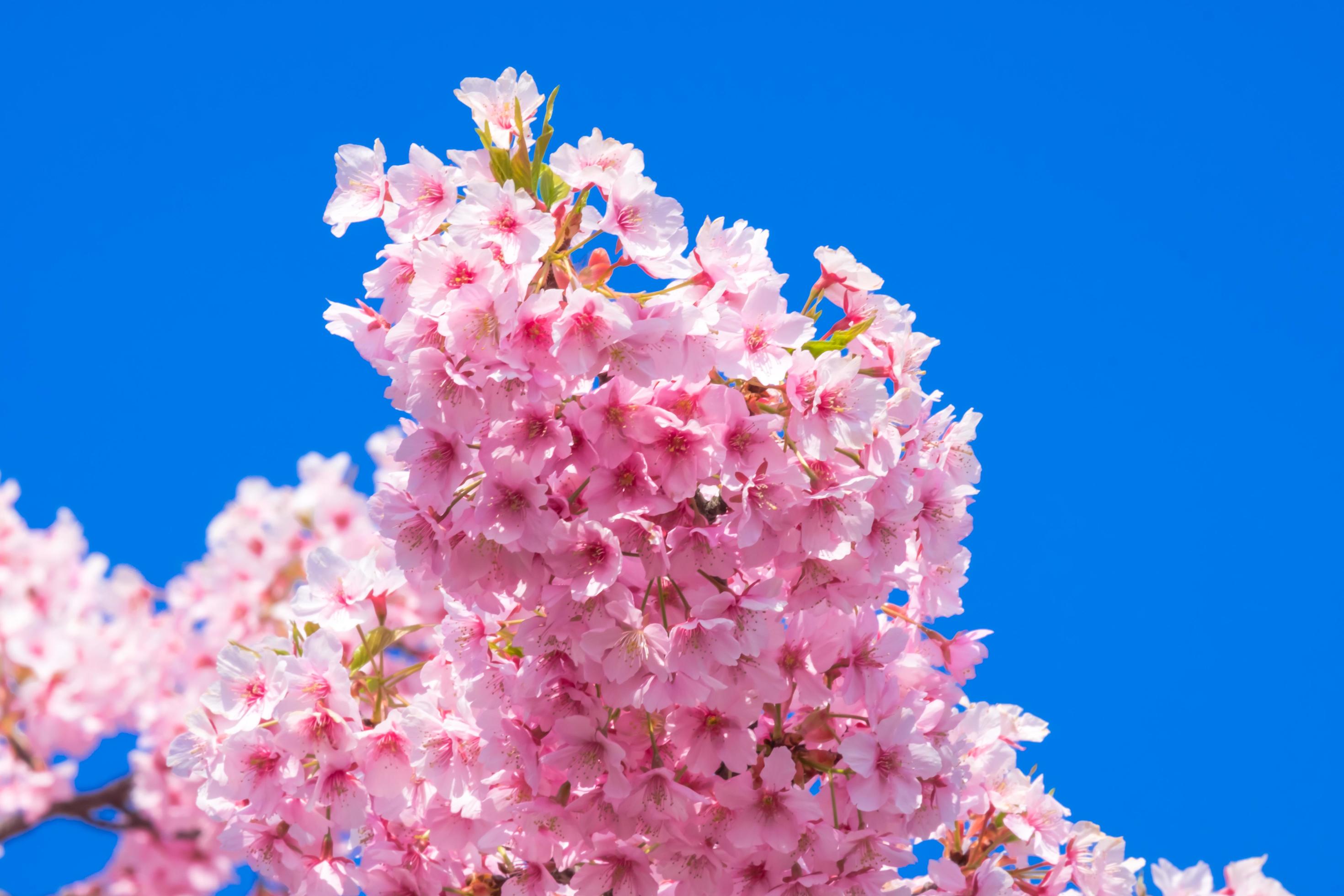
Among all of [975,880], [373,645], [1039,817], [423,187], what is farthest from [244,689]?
[1039,817]

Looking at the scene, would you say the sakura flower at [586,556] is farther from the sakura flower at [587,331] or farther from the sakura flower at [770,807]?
→ the sakura flower at [770,807]

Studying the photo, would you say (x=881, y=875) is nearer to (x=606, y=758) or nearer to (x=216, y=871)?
(x=606, y=758)

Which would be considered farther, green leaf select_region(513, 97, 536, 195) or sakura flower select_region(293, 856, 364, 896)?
sakura flower select_region(293, 856, 364, 896)

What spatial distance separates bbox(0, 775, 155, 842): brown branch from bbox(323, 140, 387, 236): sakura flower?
4.43m

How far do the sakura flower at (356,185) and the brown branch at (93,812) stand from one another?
443cm

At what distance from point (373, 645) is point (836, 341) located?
1261 millimetres

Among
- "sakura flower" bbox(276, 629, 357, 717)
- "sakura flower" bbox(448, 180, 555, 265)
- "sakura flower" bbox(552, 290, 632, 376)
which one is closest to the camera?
"sakura flower" bbox(552, 290, 632, 376)

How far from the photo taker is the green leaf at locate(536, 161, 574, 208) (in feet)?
7.10

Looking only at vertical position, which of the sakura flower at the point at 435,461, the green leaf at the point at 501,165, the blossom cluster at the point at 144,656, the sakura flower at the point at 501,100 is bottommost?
the sakura flower at the point at 435,461

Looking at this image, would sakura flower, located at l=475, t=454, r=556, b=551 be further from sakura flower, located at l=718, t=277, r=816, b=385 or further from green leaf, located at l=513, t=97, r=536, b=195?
green leaf, located at l=513, t=97, r=536, b=195

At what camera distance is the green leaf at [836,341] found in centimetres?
220

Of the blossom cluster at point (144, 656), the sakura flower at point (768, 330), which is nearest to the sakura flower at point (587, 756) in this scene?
the sakura flower at point (768, 330)

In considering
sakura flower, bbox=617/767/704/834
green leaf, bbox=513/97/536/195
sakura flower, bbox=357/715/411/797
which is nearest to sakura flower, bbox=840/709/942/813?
sakura flower, bbox=617/767/704/834

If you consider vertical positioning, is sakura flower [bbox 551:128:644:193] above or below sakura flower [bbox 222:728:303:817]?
above
